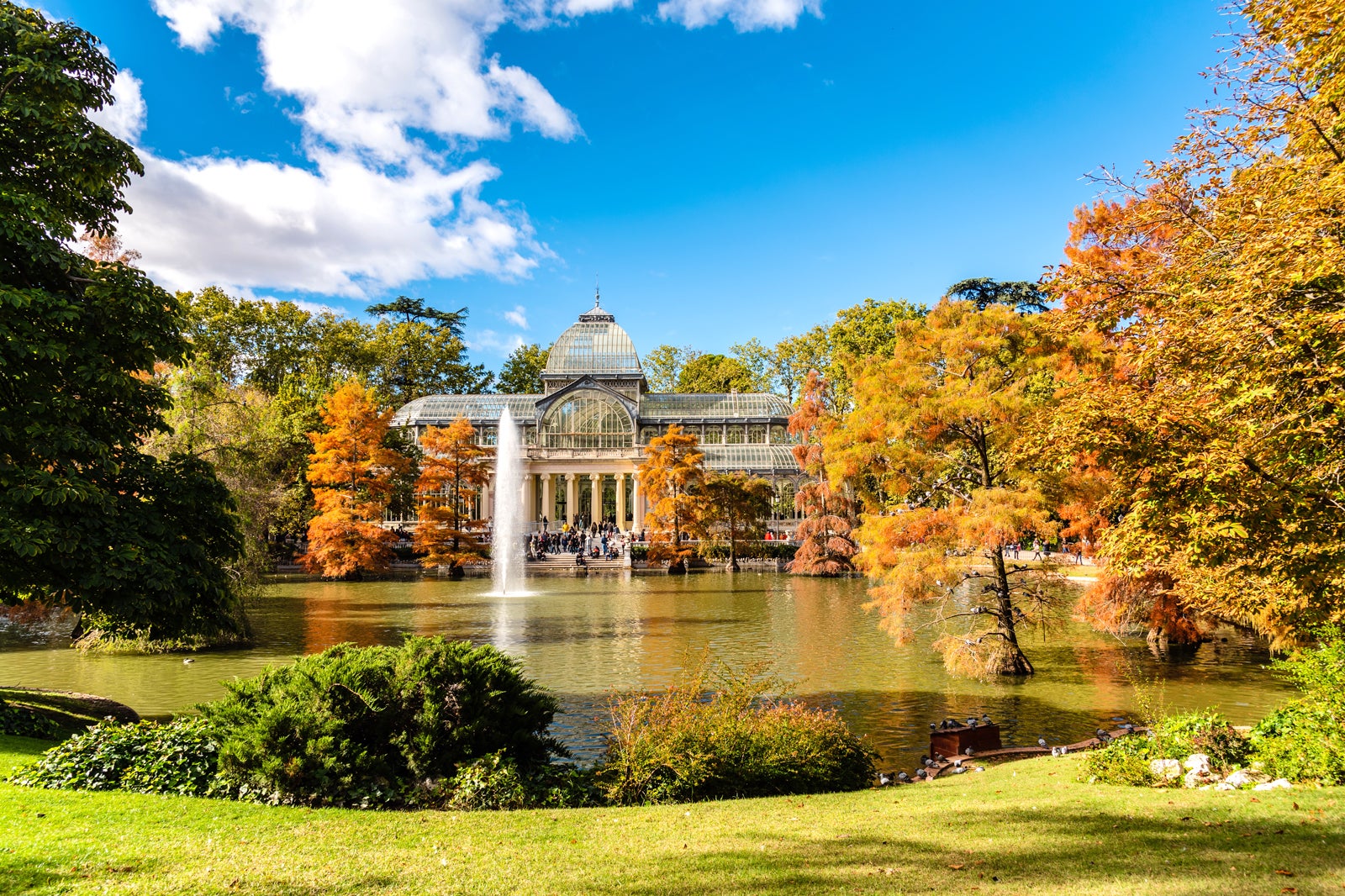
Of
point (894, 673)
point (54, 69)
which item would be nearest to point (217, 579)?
point (54, 69)

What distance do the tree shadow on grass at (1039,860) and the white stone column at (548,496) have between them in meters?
51.5

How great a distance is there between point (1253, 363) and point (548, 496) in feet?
174

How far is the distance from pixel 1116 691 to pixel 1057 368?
6.31 m

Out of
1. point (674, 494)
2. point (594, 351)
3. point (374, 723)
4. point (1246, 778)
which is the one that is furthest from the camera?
point (594, 351)

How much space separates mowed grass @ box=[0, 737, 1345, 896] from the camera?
16.4ft

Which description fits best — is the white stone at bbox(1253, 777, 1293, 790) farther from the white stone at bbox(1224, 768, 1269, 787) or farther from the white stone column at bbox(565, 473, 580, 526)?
the white stone column at bbox(565, 473, 580, 526)

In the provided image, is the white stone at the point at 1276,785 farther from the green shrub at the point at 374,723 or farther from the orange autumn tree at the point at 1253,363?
the green shrub at the point at 374,723

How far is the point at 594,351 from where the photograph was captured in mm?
61406

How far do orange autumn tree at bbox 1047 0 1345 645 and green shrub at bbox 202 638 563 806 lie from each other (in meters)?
6.42

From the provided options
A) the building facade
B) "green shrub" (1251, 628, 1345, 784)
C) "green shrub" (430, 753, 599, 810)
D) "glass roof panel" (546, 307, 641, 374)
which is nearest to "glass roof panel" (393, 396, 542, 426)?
the building facade

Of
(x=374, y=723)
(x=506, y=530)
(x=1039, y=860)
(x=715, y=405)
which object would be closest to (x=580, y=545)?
(x=506, y=530)

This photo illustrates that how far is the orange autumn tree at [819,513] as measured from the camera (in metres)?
36.2

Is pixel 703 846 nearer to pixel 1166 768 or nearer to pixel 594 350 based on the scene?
pixel 1166 768

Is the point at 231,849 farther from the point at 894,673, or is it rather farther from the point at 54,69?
the point at 894,673
